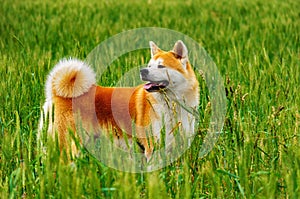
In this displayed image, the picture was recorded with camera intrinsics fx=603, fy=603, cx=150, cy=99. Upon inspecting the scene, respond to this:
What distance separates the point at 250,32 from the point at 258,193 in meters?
5.61

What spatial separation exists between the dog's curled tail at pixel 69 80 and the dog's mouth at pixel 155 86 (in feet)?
1.25

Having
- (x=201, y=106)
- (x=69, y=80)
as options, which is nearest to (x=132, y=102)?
(x=69, y=80)

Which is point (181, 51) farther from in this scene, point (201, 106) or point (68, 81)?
point (201, 106)

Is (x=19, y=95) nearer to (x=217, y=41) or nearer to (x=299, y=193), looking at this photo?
(x=299, y=193)

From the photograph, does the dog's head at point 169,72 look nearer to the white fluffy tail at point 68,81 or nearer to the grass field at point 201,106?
the grass field at point 201,106

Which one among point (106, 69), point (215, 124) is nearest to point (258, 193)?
point (215, 124)

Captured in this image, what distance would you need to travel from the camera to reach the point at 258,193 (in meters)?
2.29

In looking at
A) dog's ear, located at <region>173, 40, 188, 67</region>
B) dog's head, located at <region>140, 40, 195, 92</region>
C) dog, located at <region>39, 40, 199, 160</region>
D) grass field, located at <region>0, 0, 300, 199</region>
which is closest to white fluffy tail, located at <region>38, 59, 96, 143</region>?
dog, located at <region>39, 40, 199, 160</region>

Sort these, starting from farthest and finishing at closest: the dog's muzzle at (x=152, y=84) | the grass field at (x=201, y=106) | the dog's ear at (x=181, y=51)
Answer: the dog's ear at (x=181, y=51) → the dog's muzzle at (x=152, y=84) → the grass field at (x=201, y=106)

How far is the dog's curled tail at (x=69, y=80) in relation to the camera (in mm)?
3195

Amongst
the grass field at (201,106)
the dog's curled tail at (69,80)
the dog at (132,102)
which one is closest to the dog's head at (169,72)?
the dog at (132,102)

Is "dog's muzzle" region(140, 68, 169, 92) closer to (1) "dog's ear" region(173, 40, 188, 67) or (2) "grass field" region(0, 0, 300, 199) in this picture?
(1) "dog's ear" region(173, 40, 188, 67)

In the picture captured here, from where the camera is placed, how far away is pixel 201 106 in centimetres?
394

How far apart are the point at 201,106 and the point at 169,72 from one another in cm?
94
